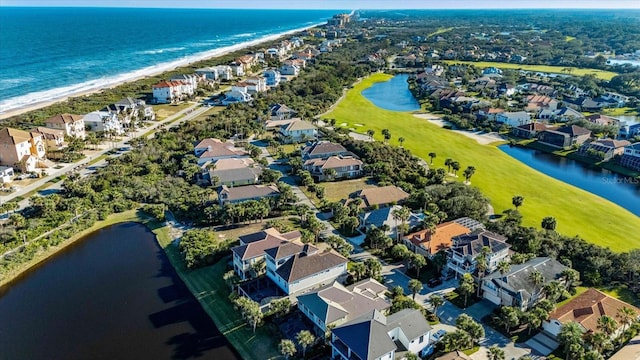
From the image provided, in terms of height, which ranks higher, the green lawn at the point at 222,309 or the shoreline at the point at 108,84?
the shoreline at the point at 108,84

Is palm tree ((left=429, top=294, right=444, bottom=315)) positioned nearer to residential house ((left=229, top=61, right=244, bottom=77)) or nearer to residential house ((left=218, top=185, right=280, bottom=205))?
residential house ((left=218, top=185, right=280, bottom=205))

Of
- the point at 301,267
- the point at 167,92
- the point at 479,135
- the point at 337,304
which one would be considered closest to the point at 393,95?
the point at 479,135

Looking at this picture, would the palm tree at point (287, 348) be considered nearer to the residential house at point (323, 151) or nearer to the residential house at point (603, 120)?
the residential house at point (323, 151)

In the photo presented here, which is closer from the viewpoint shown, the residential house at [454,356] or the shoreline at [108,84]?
Answer: the residential house at [454,356]

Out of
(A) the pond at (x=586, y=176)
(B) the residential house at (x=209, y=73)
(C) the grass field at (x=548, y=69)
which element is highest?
(B) the residential house at (x=209, y=73)

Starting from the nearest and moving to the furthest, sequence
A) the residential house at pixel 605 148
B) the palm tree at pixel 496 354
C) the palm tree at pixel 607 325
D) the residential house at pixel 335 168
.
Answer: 1. the palm tree at pixel 496 354
2. the palm tree at pixel 607 325
3. the residential house at pixel 335 168
4. the residential house at pixel 605 148

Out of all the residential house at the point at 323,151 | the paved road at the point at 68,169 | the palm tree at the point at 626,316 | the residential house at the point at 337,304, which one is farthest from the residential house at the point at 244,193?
the palm tree at the point at 626,316

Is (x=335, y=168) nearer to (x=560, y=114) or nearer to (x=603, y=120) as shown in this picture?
(x=560, y=114)

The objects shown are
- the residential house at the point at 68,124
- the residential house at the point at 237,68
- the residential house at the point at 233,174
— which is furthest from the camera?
the residential house at the point at 237,68
